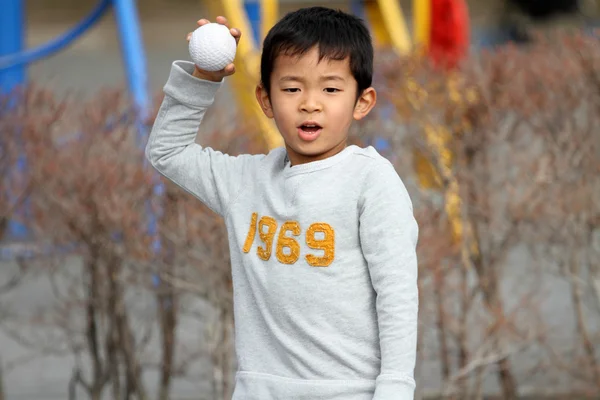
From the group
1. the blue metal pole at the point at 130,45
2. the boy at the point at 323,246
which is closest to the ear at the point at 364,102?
the boy at the point at 323,246

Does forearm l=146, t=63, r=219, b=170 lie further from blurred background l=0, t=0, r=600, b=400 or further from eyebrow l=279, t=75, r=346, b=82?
blurred background l=0, t=0, r=600, b=400

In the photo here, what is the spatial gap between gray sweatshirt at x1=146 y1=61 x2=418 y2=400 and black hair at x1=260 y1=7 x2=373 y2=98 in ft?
0.62

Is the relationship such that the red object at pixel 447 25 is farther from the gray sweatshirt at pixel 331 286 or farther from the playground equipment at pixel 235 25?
the gray sweatshirt at pixel 331 286

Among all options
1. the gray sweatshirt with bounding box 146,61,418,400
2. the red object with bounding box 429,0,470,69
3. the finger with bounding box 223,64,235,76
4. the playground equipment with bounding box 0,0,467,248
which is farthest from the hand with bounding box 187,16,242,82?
the red object with bounding box 429,0,470,69

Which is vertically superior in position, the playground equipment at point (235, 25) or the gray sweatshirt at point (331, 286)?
the playground equipment at point (235, 25)

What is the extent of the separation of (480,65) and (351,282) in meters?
3.25

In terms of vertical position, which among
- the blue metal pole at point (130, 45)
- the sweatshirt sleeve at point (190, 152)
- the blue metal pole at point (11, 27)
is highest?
the blue metal pole at point (11, 27)

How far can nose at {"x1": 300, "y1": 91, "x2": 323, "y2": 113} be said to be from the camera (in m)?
2.29

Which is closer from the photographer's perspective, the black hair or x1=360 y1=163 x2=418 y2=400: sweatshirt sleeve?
x1=360 y1=163 x2=418 y2=400: sweatshirt sleeve

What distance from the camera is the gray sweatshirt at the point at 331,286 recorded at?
222 centimetres

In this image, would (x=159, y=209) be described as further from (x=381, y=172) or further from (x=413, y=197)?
(x=381, y=172)

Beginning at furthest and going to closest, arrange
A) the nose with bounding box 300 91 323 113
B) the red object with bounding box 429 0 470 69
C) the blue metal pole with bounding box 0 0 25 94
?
1. the blue metal pole with bounding box 0 0 25 94
2. the red object with bounding box 429 0 470 69
3. the nose with bounding box 300 91 323 113

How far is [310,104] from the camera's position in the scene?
7.52 ft

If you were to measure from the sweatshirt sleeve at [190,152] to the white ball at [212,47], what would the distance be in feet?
0.31
